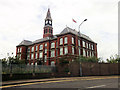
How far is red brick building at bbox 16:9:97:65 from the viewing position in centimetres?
3977

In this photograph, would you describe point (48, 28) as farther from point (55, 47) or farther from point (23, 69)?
point (23, 69)

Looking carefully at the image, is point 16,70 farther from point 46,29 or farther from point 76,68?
point 46,29

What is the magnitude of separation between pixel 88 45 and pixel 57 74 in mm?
29813

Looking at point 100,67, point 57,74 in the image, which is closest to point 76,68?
point 57,74

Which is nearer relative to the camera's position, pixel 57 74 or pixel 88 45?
pixel 57 74

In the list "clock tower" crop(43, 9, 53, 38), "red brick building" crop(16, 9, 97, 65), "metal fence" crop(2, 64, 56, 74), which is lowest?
"metal fence" crop(2, 64, 56, 74)

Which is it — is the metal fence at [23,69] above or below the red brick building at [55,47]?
below

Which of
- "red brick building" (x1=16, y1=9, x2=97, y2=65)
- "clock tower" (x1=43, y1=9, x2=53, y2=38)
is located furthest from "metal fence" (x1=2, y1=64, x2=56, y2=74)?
"clock tower" (x1=43, y1=9, x2=53, y2=38)

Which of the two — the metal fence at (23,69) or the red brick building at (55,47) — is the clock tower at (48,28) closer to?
the red brick building at (55,47)

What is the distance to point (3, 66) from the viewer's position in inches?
637

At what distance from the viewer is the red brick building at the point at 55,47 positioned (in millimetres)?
39766

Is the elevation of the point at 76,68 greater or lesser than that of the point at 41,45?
lesser

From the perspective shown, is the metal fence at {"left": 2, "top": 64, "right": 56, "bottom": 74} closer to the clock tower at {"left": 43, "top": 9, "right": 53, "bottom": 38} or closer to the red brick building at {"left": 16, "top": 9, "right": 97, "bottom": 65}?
the red brick building at {"left": 16, "top": 9, "right": 97, "bottom": 65}

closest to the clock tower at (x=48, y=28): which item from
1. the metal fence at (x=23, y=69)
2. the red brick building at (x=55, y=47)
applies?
the red brick building at (x=55, y=47)
